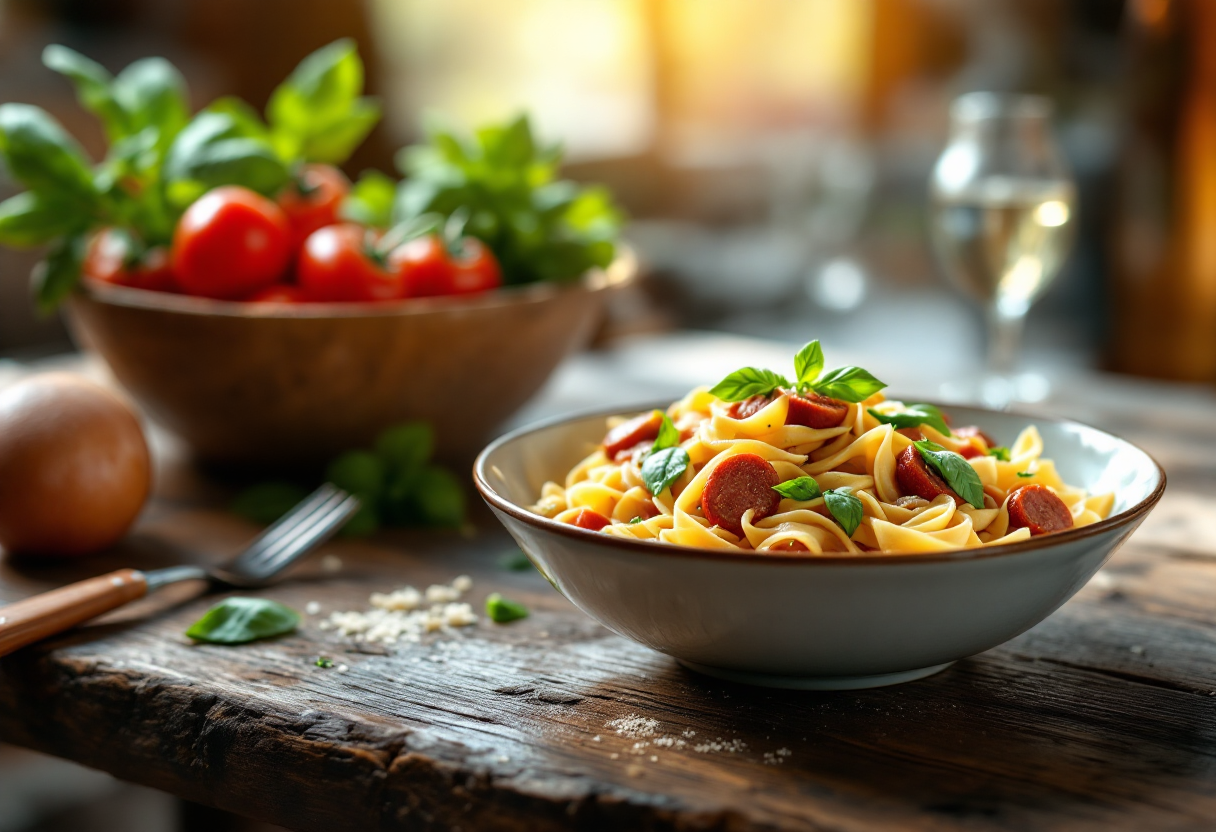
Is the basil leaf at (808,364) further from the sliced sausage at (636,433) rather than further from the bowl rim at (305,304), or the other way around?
the bowl rim at (305,304)

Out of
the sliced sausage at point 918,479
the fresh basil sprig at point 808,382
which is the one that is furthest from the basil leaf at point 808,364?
the sliced sausage at point 918,479

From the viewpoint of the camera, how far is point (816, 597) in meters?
0.85

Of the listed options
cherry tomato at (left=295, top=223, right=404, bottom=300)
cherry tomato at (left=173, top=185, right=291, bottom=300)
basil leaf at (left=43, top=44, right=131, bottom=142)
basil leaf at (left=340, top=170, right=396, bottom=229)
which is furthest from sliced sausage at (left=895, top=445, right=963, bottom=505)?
basil leaf at (left=43, top=44, right=131, bottom=142)

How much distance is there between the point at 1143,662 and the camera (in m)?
1.08

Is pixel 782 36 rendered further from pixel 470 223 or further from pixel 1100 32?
pixel 470 223

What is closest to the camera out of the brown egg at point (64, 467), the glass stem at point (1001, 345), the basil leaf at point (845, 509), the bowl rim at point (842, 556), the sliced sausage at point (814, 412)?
the bowl rim at point (842, 556)

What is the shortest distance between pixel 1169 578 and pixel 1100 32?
2541 mm

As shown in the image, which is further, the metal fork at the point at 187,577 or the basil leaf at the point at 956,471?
the metal fork at the point at 187,577

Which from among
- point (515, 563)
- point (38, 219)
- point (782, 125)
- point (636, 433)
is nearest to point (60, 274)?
point (38, 219)

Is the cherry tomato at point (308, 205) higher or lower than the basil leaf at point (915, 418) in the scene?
higher

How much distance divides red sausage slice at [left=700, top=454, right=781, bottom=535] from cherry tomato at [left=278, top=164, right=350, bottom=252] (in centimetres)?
94

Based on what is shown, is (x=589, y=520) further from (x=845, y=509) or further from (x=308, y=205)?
(x=308, y=205)

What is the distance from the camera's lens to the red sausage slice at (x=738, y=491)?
966mm

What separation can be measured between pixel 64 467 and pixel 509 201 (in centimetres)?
73
